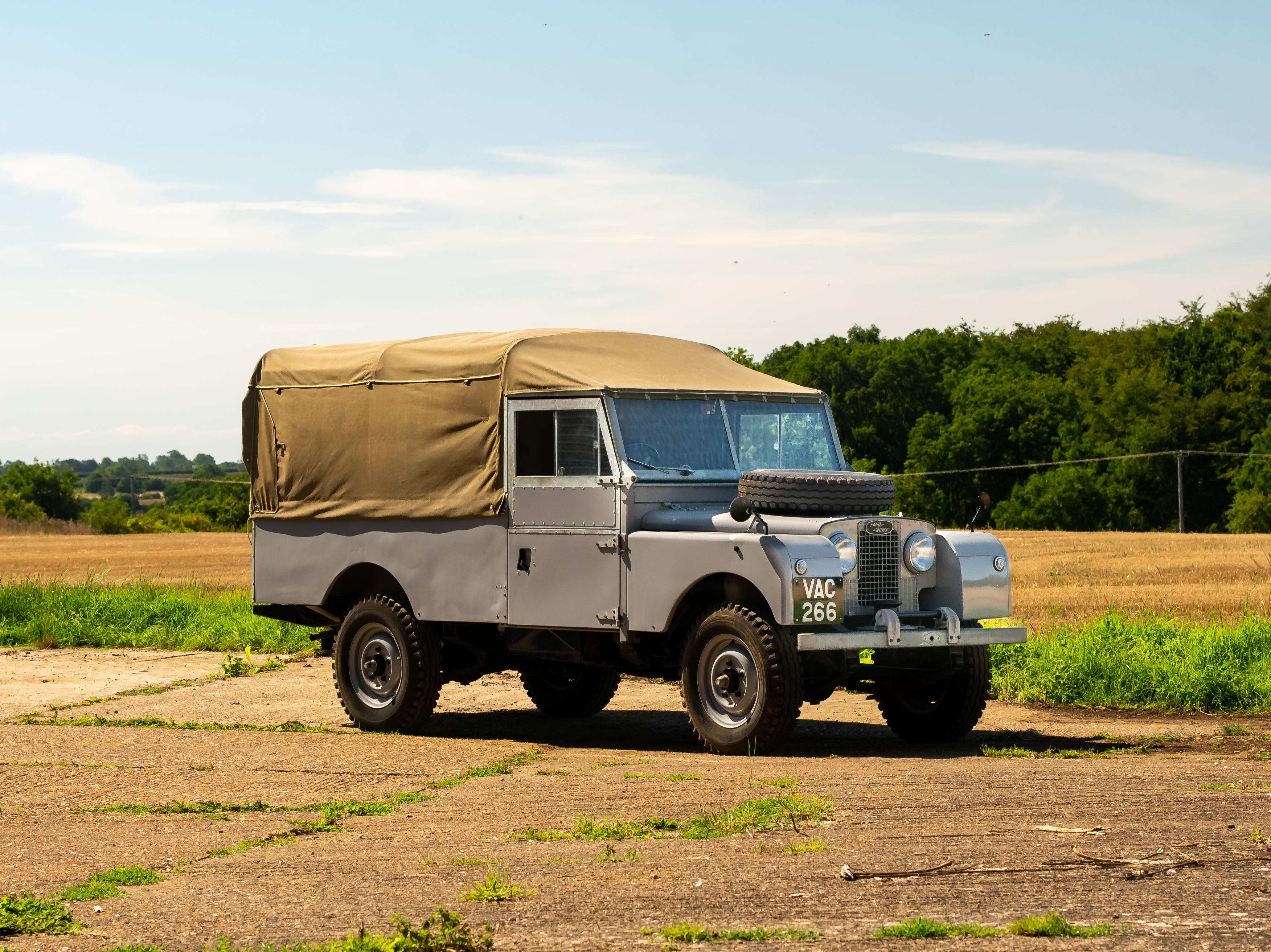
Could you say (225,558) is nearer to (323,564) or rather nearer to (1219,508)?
(323,564)

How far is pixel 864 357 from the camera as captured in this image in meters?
92.5

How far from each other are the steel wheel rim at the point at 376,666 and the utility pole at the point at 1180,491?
2440 inches

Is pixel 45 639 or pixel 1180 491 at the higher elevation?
pixel 1180 491

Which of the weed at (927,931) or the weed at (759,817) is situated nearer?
the weed at (927,931)

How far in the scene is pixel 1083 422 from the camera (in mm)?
86562

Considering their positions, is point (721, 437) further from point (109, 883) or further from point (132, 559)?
point (132, 559)

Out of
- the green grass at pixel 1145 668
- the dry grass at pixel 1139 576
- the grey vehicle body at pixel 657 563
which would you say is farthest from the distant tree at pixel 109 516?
the grey vehicle body at pixel 657 563

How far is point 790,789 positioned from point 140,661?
1256 centimetres

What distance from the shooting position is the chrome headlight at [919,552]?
11211 mm

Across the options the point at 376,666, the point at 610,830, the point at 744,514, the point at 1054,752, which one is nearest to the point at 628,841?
the point at 610,830

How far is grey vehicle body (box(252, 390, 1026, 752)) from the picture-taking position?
35.1 feet

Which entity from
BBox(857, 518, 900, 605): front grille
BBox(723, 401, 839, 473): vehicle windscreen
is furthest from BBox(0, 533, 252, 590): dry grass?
BBox(857, 518, 900, 605): front grille

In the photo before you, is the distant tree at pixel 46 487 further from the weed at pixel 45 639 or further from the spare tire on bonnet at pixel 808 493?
the spare tire on bonnet at pixel 808 493

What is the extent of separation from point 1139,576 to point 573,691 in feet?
81.2
